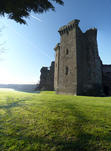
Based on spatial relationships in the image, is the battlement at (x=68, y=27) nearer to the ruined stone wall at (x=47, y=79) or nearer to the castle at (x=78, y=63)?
the castle at (x=78, y=63)

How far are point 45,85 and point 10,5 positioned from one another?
37.4 m

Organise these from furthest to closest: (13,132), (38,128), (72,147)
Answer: (38,128), (13,132), (72,147)

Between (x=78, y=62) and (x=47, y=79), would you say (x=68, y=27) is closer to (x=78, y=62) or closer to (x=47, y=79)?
(x=78, y=62)

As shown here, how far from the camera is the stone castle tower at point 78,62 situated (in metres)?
17.1

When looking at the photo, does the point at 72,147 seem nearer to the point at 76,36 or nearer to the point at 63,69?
the point at 63,69

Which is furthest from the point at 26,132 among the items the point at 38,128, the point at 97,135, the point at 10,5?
the point at 10,5

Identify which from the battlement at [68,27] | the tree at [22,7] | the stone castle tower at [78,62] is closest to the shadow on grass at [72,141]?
the tree at [22,7]

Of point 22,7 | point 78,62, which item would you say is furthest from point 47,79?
point 22,7

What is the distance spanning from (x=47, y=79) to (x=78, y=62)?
25423 mm

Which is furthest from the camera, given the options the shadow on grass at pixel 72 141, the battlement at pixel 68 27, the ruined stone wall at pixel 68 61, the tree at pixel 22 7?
the battlement at pixel 68 27

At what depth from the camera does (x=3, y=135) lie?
7.87 feet

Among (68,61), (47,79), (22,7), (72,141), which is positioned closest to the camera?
(72,141)

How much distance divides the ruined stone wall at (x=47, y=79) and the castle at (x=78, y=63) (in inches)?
782

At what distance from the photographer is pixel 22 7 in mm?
5164
